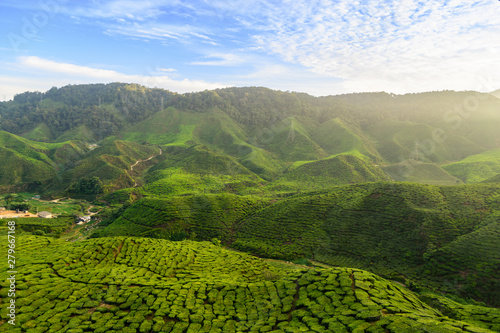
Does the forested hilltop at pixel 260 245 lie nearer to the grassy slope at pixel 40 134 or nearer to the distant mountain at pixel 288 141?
the distant mountain at pixel 288 141

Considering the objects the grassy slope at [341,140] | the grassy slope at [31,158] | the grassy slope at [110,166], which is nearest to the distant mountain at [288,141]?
the grassy slope at [341,140]

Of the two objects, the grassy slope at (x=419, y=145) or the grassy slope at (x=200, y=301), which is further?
the grassy slope at (x=419, y=145)

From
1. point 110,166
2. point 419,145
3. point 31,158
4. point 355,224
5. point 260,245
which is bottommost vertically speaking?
point 260,245

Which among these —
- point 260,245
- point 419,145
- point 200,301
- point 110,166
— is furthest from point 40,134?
point 419,145

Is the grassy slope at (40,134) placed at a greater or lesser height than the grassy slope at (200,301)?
greater

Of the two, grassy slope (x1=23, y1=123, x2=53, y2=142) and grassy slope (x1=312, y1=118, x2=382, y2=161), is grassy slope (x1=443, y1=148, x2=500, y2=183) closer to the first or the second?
grassy slope (x1=312, y1=118, x2=382, y2=161)

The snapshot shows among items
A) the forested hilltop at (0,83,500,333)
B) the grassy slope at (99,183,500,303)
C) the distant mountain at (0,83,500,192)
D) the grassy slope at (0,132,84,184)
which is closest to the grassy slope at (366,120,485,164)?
the distant mountain at (0,83,500,192)

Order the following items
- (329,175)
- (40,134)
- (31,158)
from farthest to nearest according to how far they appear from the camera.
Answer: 1. (40,134)
2. (31,158)
3. (329,175)

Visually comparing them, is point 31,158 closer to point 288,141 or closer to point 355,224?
point 355,224
